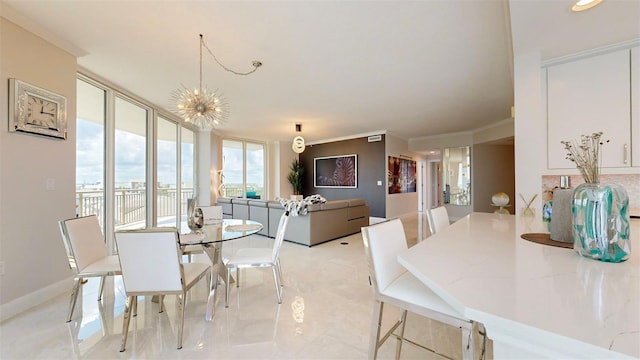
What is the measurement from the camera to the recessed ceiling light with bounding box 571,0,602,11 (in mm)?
1540

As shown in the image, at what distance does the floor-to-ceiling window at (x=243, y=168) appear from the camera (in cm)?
799

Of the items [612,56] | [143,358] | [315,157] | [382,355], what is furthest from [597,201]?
[315,157]

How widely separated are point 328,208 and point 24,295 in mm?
3790

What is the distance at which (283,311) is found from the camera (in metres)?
2.29

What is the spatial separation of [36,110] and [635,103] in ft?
16.9

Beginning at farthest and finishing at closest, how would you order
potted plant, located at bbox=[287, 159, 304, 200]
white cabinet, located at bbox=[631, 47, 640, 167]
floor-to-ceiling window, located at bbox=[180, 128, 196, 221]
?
potted plant, located at bbox=[287, 159, 304, 200]
floor-to-ceiling window, located at bbox=[180, 128, 196, 221]
white cabinet, located at bbox=[631, 47, 640, 167]

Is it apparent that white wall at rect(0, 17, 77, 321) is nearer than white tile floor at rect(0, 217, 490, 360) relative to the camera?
No

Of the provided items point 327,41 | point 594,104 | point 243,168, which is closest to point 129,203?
point 243,168

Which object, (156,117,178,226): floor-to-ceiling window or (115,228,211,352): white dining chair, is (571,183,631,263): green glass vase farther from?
(156,117,178,226): floor-to-ceiling window

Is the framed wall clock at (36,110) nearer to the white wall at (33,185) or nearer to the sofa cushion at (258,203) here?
the white wall at (33,185)

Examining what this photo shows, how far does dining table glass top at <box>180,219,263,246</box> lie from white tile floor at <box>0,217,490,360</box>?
66 cm

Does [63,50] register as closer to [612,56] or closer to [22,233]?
[22,233]

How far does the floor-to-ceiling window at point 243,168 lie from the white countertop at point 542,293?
7486 mm

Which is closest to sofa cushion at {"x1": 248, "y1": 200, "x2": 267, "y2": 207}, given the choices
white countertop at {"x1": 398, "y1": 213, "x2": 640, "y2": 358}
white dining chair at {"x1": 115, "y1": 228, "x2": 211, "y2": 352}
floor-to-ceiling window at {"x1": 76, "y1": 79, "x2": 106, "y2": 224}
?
floor-to-ceiling window at {"x1": 76, "y1": 79, "x2": 106, "y2": 224}
